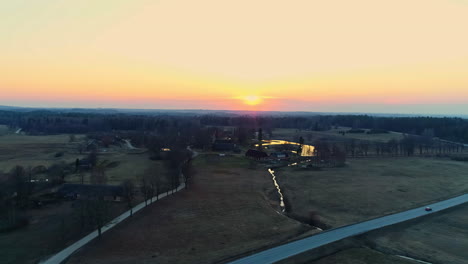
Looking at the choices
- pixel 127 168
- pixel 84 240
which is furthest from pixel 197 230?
pixel 127 168

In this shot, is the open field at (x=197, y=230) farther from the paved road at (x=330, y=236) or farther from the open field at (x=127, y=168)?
the open field at (x=127, y=168)

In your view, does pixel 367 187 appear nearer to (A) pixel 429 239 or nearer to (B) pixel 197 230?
(A) pixel 429 239

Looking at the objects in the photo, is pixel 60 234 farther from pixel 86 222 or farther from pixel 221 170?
pixel 221 170

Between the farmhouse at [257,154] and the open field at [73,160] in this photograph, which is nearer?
the open field at [73,160]

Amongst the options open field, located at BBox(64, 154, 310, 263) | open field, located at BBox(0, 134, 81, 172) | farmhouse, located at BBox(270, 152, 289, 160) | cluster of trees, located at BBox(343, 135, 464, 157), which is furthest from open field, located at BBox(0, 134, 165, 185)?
cluster of trees, located at BBox(343, 135, 464, 157)

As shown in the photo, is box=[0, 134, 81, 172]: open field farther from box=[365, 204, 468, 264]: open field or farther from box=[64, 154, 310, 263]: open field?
box=[365, 204, 468, 264]: open field

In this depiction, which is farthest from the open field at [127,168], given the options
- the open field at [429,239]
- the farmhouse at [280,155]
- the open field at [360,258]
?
the open field at [429,239]
